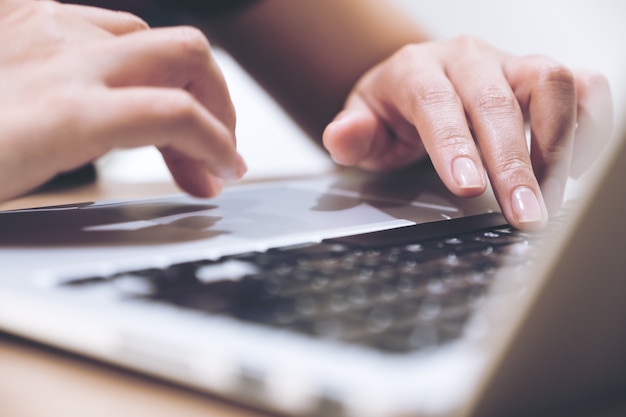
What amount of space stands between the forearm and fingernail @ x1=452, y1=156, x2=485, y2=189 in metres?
0.57

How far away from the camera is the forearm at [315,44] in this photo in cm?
111

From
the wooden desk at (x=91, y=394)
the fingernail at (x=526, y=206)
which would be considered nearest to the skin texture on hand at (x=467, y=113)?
the fingernail at (x=526, y=206)

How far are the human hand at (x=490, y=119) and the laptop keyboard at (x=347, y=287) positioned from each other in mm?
171

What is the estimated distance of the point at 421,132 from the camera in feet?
2.11

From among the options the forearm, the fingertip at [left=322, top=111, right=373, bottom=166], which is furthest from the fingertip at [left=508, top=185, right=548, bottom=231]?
the forearm

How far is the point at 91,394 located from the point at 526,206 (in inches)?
15.8

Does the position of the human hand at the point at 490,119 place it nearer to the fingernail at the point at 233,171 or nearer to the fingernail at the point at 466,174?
the fingernail at the point at 466,174

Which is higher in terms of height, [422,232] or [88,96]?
[88,96]

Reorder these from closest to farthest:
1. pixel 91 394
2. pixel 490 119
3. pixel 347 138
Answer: pixel 91 394
pixel 490 119
pixel 347 138

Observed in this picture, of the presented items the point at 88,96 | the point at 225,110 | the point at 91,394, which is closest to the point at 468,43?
the point at 225,110

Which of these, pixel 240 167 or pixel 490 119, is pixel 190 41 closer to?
pixel 240 167

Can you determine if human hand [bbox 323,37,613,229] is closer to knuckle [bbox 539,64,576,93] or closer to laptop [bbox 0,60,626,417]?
knuckle [bbox 539,64,576,93]

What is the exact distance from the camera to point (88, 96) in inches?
15.7

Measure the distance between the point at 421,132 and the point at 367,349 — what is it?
1.54 feet
